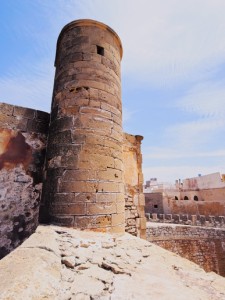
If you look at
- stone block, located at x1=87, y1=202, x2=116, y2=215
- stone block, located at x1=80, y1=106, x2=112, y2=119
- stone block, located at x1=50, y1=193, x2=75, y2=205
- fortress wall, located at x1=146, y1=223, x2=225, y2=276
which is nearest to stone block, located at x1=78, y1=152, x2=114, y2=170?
stone block, located at x1=50, y1=193, x2=75, y2=205

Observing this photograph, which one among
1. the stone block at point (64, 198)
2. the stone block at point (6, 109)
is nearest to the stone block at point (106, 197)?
the stone block at point (64, 198)

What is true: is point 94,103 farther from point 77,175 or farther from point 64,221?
point 64,221

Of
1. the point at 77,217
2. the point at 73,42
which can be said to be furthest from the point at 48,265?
the point at 73,42

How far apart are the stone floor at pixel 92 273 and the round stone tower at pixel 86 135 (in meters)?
0.44

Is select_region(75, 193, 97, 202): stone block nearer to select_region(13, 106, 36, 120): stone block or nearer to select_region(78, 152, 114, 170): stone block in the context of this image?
select_region(78, 152, 114, 170): stone block

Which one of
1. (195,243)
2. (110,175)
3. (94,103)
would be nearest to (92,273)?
(110,175)

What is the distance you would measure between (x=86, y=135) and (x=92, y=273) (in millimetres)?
2188

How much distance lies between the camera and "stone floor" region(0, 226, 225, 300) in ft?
4.96

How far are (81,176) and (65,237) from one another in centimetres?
98

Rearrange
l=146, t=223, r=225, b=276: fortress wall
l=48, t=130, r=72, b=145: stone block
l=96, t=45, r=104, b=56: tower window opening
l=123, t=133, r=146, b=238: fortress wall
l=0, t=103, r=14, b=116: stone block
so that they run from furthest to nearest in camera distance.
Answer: l=146, t=223, r=225, b=276: fortress wall → l=123, t=133, r=146, b=238: fortress wall → l=96, t=45, r=104, b=56: tower window opening → l=0, t=103, r=14, b=116: stone block → l=48, t=130, r=72, b=145: stone block

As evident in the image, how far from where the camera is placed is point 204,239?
1469 cm

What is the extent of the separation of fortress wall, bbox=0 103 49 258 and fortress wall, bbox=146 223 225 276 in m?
11.3

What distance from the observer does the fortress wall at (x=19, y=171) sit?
11.9ft

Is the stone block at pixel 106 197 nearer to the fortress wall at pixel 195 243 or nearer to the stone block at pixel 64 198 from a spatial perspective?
the stone block at pixel 64 198
